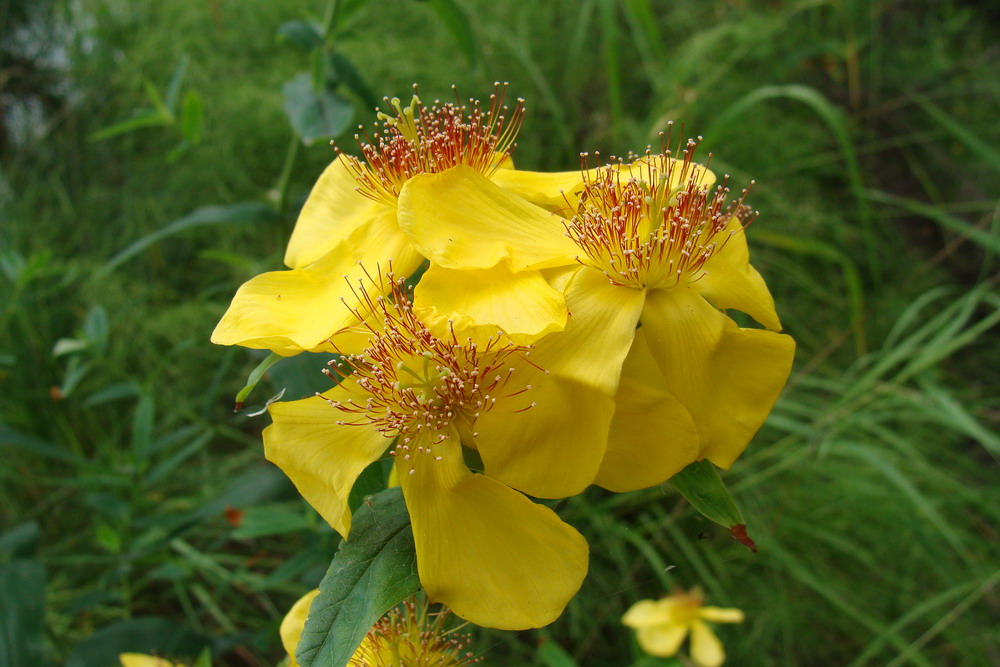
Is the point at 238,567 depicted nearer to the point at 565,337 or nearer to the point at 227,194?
the point at 227,194

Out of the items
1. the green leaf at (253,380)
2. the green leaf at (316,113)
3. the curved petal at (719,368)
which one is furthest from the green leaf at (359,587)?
the green leaf at (316,113)

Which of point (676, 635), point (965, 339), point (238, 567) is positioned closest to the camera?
point (676, 635)

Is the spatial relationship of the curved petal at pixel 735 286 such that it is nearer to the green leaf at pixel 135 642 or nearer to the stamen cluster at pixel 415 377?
the stamen cluster at pixel 415 377

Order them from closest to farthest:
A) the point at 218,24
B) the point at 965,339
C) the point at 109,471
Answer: the point at 109,471 → the point at 965,339 → the point at 218,24

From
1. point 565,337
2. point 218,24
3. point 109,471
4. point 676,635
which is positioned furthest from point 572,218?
point 218,24

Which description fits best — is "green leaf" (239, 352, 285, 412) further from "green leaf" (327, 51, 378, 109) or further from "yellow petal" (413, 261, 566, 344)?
"green leaf" (327, 51, 378, 109)

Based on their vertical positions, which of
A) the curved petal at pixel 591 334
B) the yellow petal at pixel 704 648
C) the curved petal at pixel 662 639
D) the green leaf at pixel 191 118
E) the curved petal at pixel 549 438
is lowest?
the yellow petal at pixel 704 648

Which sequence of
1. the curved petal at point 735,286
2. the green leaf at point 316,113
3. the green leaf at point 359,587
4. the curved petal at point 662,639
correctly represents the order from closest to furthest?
the green leaf at point 359,587 → the curved petal at point 735,286 → the green leaf at point 316,113 → the curved petal at point 662,639
